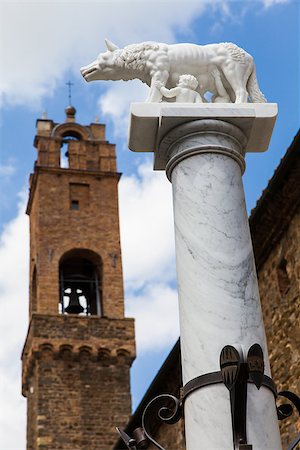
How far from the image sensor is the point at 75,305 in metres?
23.5

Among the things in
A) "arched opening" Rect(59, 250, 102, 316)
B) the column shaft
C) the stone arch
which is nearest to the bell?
"arched opening" Rect(59, 250, 102, 316)

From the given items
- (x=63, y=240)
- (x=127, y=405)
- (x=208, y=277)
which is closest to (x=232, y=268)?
(x=208, y=277)

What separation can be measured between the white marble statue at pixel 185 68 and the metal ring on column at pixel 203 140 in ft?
0.86

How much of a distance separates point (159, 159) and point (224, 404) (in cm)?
142

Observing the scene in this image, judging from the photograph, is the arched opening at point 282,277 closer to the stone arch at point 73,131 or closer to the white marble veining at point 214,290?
the white marble veining at point 214,290

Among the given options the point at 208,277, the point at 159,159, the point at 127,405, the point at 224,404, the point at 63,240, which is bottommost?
the point at 224,404

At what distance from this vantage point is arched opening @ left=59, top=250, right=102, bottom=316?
23578 mm

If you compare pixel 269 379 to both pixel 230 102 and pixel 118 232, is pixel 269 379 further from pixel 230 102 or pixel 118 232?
pixel 118 232

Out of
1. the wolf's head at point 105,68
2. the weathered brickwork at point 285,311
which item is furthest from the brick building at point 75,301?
the wolf's head at point 105,68

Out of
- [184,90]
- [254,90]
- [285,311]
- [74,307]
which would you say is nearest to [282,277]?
[285,311]

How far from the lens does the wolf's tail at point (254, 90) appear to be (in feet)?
→ 15.3

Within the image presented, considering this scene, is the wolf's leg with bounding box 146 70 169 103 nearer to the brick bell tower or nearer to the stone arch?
the brick bell tower

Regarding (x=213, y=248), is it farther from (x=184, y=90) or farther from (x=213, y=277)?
(x=184, y=90)

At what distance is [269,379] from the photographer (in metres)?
3.79
